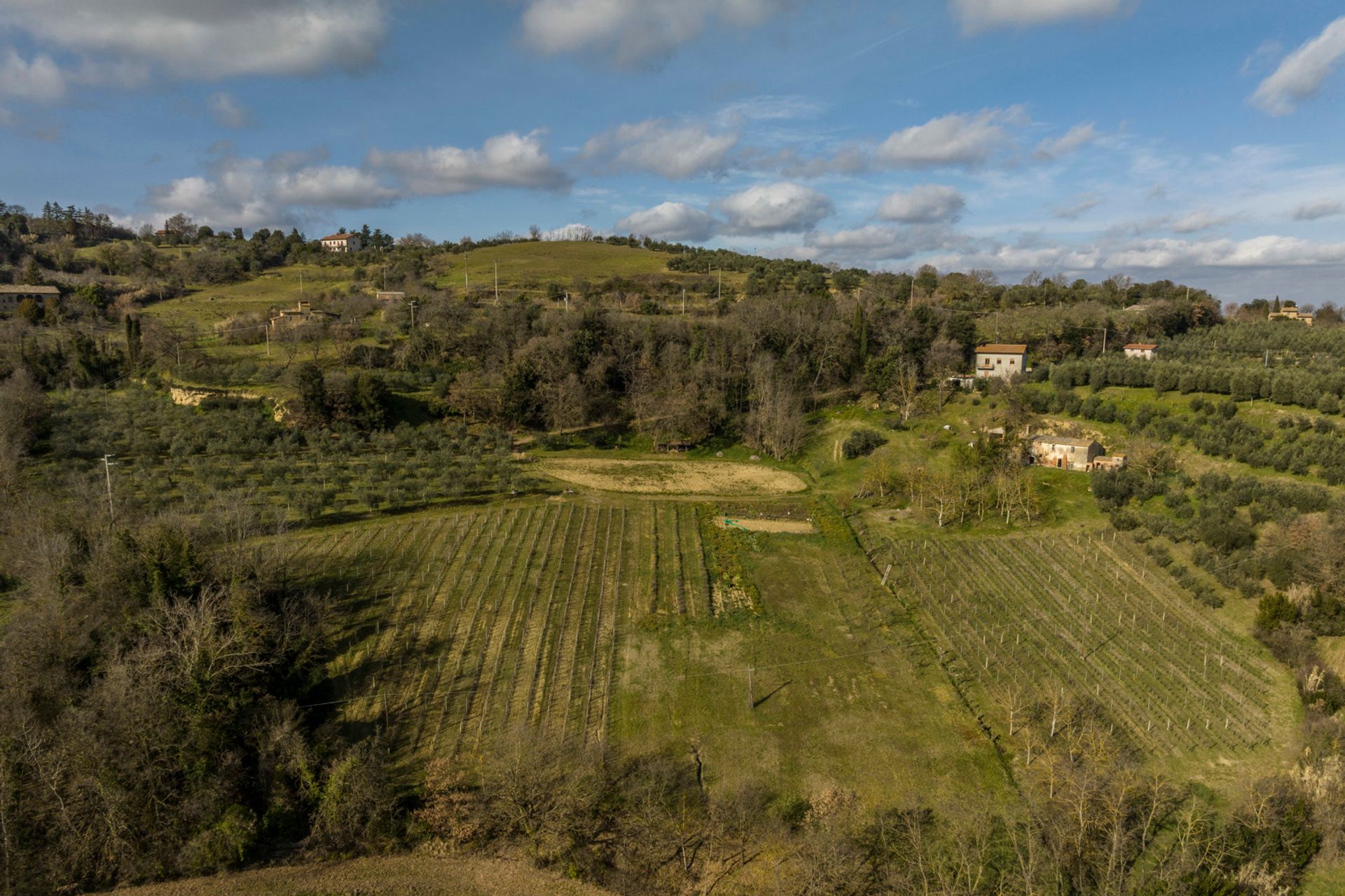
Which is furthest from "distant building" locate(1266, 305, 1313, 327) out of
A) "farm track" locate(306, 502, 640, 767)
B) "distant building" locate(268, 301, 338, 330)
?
"distant building" locate(268, 301, 338, 330)

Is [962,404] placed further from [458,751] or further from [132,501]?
[132,501]

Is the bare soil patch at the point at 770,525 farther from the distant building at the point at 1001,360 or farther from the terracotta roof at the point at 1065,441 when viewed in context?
the distant building at the point at 1001,360

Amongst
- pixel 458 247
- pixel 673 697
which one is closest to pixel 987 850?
pixel 673 697

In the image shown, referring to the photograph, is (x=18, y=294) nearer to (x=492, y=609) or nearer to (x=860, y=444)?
(x=492, y=609)

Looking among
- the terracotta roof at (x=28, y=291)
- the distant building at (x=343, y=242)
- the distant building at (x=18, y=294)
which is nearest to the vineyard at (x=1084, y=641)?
the distant building at (x=18, y=294)

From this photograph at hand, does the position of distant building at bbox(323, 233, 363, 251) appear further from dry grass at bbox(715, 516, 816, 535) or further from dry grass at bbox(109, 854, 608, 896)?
dry grass at bbox(109, 854, 608, 896)
